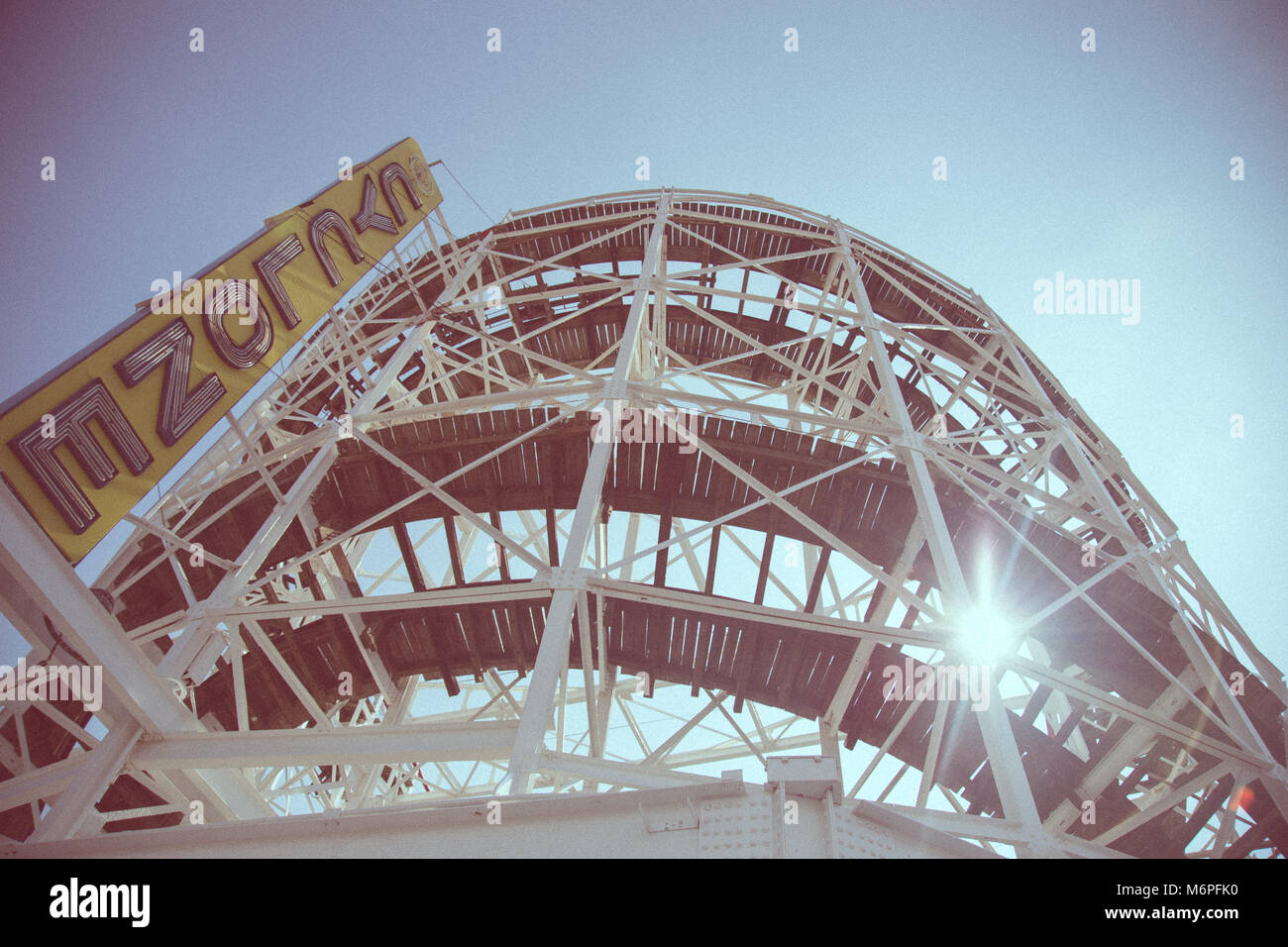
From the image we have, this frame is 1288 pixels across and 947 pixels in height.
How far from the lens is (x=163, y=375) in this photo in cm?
582

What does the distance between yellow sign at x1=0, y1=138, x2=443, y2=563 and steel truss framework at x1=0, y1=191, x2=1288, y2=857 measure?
0.48 meters

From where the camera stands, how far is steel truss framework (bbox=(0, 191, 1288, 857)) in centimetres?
541

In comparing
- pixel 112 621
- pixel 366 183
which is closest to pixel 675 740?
pixel 112 621

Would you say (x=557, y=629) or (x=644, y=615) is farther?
(x=644, y=615)

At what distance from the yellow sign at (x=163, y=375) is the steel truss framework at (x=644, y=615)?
0.48 metres

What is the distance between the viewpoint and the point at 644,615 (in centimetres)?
970

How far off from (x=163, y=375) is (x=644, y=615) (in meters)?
6.04

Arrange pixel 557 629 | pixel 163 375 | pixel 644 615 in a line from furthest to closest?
pixel 644 615
pixel 163 375
pixel 557 629

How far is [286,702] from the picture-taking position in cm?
998

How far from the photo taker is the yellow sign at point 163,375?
4.84m

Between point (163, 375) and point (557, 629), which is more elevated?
point (163, 375)

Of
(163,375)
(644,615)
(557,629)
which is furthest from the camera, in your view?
(644,615)

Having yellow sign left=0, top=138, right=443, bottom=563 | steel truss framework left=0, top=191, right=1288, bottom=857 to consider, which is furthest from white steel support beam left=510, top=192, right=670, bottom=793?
yellow sign left=0, top=138, right=443, bottom=563
